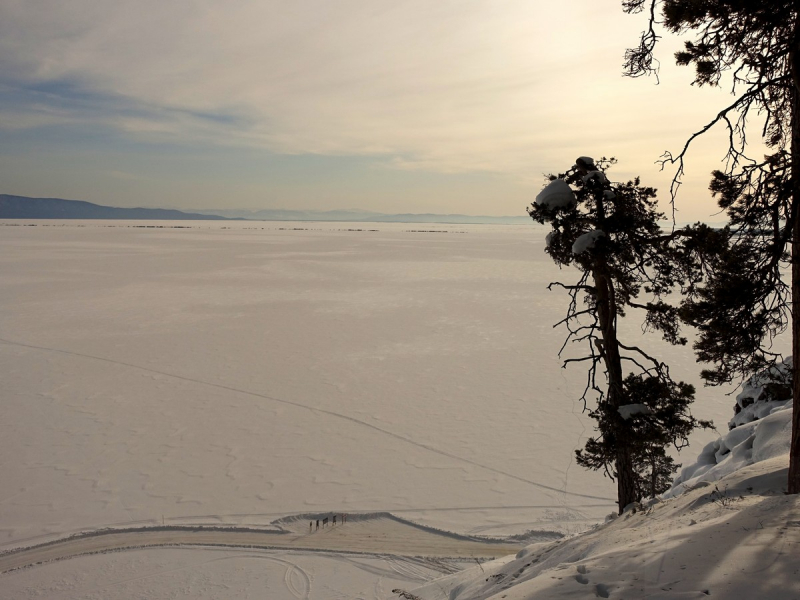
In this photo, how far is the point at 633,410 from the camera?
32.6ft

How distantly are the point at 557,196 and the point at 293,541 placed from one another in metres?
10.9

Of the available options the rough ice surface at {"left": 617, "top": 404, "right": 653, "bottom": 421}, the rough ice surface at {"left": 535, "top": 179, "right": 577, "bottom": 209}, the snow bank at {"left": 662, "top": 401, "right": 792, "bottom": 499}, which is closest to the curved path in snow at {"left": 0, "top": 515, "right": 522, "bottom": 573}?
the snow bank at {"left": 662, "top": 401, "right": 792, "bottom": 499}

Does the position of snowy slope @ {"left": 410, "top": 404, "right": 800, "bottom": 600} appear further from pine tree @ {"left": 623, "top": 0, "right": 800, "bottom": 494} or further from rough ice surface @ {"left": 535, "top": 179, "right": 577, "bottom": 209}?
rough ice surface @ {"left": 535, "top": 179, "right": 577, "bottom": 209}

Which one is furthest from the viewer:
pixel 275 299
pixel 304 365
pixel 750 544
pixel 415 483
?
pixel 275 299

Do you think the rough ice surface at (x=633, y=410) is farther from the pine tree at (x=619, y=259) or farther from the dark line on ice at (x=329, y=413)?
the dark line on ice at (x=329, y=413)

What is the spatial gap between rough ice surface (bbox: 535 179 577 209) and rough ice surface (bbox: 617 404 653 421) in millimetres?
3880

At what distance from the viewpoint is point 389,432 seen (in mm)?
20578

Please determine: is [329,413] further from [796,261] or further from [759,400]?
[796,261]

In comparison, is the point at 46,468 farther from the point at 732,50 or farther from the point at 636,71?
the point at 732,50

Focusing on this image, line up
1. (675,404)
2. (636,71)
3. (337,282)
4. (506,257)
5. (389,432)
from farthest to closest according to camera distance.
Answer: (506,257) < (337,282) < (389,432) < (675,404) < (636,71)

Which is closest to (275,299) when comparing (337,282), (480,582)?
(337,282)

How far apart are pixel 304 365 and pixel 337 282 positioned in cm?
2782

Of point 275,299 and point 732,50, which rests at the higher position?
point 732,50

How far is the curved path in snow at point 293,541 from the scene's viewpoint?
13638mm
